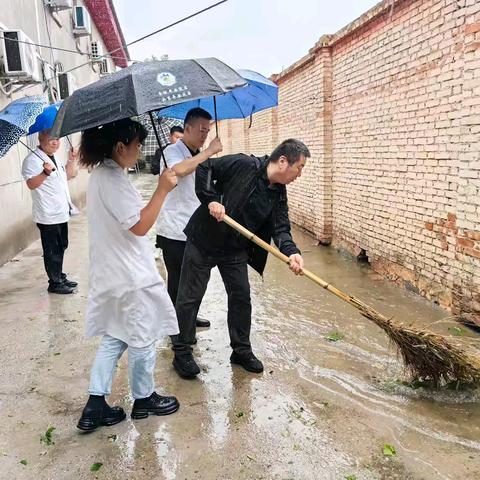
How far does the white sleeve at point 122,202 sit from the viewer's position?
2.40 metres

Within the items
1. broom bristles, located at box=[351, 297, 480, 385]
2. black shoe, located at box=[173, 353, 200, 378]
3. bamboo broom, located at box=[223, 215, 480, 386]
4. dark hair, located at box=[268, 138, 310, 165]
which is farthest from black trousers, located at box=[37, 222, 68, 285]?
broom bristles, located at box=[351, 297, 480, 385]

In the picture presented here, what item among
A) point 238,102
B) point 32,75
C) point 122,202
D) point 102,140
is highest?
point 32,75

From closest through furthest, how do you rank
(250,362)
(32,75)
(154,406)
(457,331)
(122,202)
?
(122,202)
(154,406)
(250,362)
(457,331)
(32,75)

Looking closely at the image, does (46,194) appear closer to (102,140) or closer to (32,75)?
(32,75)

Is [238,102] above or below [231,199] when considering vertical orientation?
above

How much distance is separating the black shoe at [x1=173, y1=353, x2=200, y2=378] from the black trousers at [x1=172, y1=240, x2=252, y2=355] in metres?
0.04

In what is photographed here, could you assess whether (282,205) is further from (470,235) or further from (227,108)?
(470,235)

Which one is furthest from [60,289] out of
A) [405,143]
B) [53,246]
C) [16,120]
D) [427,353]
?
[405,143]

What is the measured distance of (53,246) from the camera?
16.7ft

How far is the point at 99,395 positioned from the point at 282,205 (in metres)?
1.73

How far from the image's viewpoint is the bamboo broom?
3.02m

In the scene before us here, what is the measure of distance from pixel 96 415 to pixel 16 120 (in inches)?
103

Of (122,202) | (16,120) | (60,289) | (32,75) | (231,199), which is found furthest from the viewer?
(32,75)

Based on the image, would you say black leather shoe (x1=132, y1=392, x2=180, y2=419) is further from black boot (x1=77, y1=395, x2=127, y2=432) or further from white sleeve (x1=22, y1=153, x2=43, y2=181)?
white sleeve (x1=22, y1=153, x2=43, y2=181)
